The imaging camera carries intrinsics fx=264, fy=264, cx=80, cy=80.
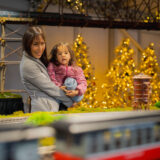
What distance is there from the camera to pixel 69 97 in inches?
94.0

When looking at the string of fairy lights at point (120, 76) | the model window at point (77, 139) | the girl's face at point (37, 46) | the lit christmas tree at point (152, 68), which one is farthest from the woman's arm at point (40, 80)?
the lit christmas tree at point (152, 68)

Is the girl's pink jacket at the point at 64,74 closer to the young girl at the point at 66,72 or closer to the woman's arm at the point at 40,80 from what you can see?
the young girl at the point at 66,72

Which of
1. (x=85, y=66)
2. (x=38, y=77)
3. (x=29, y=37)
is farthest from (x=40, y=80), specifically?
(x=85, y=66)

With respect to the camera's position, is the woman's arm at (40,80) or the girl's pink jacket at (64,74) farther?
the girl's pink jacket at (64,74)

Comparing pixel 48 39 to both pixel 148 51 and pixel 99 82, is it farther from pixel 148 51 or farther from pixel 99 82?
pixel 148 51

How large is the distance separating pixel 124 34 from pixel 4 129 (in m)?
7.18

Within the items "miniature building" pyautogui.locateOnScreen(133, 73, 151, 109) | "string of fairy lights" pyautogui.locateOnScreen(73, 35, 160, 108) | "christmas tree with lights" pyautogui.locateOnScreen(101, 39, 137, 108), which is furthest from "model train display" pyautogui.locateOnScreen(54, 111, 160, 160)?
"christmas tree with lights" pyautogui.locateOnScreen(101, 39, 137, 108)

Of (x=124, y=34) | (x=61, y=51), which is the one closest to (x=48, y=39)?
(x=124, y=34)

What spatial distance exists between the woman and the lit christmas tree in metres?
4.43

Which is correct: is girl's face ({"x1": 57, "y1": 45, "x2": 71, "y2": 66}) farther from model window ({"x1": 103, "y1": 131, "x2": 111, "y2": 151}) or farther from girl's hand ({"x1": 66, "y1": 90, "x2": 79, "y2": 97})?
model window ({"x1": 103, "y1": 131, "x2": 111, "y2": 151})

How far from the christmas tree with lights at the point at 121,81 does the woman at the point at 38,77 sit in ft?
12.9

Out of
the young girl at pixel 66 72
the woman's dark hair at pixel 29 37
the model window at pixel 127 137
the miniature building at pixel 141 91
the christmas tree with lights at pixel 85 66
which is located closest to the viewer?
the model window at pixel 127 137

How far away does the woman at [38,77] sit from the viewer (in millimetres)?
2244

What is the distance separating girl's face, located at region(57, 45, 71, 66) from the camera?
2334 millimetres
